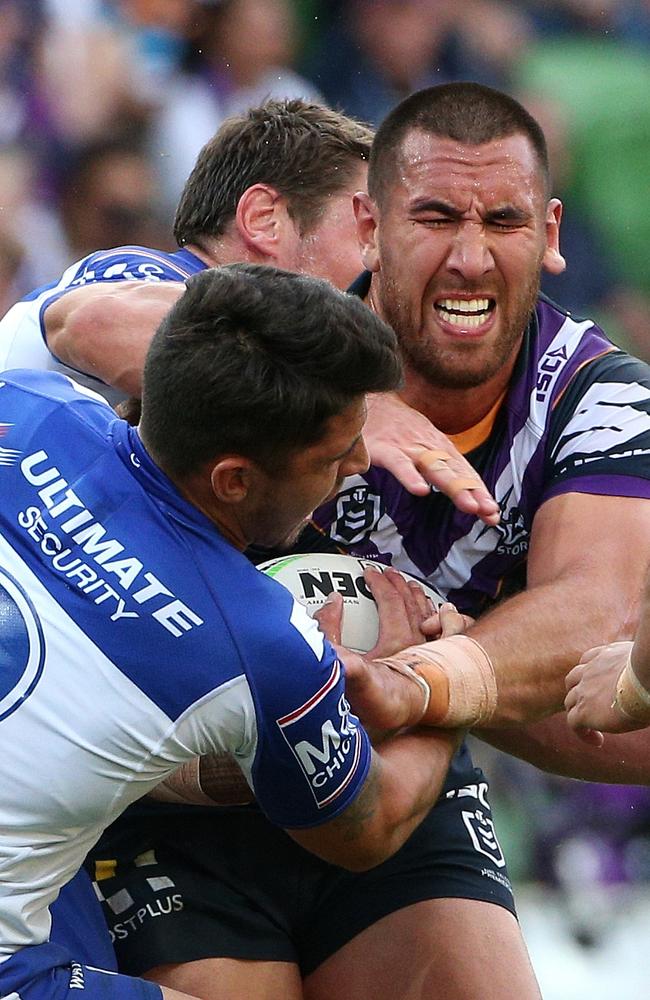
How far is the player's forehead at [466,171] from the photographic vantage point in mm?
3545

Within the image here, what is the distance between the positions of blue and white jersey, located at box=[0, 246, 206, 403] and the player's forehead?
0.70 m

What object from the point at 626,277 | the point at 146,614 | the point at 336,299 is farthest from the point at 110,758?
the point at 626,277

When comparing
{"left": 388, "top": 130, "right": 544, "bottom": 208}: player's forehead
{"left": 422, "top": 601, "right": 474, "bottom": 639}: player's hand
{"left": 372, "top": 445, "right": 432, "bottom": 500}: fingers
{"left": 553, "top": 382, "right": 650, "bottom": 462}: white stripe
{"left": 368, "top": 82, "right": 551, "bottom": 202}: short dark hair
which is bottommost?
{"left": 422, "top": 601, "right": 474, "bottom": 639}: player's hand

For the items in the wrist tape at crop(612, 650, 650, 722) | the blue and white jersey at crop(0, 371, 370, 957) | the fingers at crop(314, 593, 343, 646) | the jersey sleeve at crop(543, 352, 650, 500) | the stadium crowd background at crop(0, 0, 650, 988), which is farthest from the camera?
the stadium crowd background at crop(0, 0, 650, 988)

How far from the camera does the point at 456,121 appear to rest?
3.64 meters

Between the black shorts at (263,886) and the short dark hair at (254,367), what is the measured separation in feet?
4.17

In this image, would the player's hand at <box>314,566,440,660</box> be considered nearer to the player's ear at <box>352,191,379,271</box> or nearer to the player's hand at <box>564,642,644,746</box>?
the player's hand at <box>564,642,644,746</box>

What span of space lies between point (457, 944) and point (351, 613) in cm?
81

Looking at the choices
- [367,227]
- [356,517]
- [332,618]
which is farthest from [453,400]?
[332,618]

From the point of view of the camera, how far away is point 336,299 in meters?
2.63

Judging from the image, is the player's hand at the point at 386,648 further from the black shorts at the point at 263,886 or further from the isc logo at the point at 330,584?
the black shorts at the point at 263,886

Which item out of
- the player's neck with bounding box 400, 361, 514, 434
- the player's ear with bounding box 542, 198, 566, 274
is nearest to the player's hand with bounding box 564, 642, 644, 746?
the player's neck with bounding box 400, 361, 514, 434

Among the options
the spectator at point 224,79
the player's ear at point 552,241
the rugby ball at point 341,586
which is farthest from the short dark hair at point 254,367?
the spectator at point 224,79

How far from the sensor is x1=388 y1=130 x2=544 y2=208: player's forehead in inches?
140
